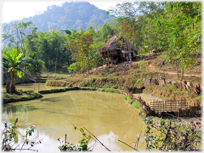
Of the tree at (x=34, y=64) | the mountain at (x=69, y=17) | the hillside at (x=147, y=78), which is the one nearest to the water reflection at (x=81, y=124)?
the hillside at (x=147, y=78)

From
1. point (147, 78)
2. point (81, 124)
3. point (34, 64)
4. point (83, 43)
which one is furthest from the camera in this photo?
point (83, 43)

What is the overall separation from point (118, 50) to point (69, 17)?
14344 cm

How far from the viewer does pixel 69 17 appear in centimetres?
15525

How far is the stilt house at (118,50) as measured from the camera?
75.8ft

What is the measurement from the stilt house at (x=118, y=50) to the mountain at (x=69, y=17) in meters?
120

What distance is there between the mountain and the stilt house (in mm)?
120338

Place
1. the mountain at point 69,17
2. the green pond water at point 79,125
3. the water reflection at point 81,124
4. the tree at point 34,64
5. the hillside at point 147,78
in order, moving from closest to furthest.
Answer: the green pond water at point 79,125 < the water reflection at point 81,124 < the hillside at point 147,78 < the tree at point 34,64 < the mountain at point 69,17

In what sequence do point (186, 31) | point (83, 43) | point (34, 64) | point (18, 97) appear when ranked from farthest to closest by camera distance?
1. point (83, 43)
2. point (34, 64)
3. point (18, 97)
4. point (186, 31)

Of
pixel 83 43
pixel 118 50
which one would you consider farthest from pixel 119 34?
pixel 83 43

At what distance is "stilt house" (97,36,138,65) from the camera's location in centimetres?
2311

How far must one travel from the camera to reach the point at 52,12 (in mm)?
164625

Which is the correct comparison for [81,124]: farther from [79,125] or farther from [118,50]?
[118,50]

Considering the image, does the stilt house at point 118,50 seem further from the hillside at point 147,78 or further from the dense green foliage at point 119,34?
the hillside at point 147,78

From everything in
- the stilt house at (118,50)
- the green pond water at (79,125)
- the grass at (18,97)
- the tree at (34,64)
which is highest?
the stilt house at (118,50)
